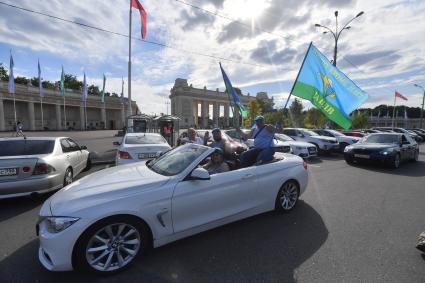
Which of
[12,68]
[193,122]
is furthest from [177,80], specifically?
[12,68]

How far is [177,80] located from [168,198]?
86.8 meters

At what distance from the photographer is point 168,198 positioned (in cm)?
279

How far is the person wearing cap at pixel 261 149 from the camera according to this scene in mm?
4152

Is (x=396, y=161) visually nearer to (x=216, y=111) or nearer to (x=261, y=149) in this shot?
(x=261, y=149)

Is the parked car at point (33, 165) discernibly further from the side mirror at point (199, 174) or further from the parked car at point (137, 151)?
the side mirror at point (199, 174)

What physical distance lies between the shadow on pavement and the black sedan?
6963 mm

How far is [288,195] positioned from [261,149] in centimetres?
102

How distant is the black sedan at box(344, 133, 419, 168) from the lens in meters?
8.75

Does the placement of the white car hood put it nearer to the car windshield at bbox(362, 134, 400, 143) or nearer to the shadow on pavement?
the shadow on pavement

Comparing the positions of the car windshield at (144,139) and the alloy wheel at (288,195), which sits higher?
the car windshield at (144,139)

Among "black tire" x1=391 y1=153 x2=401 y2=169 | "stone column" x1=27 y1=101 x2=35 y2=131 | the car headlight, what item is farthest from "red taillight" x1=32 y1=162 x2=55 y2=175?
"stone column" x1=27 y1=101 x2=35 y2=131

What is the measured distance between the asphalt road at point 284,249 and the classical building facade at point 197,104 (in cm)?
7479

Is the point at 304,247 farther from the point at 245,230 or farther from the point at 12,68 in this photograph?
the point at 12,68

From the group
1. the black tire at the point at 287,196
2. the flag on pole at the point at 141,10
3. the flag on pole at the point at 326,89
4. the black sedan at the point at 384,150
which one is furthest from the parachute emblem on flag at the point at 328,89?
the flag on pole at the point at 141,10
